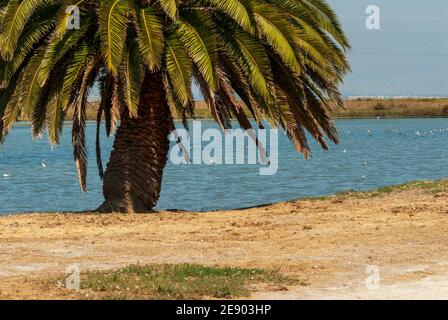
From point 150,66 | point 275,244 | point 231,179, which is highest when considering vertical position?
point 150,66

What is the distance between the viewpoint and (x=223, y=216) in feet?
60.4

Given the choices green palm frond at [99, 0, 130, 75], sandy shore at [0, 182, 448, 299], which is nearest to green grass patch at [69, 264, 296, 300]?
sandy shore at [0, 182, 448, 299]

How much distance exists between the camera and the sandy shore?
35.9 feet

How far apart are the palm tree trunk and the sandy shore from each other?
2.92 ft

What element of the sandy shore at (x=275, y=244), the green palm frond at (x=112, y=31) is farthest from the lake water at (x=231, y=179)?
the green palm frond at (x=112, y=31)

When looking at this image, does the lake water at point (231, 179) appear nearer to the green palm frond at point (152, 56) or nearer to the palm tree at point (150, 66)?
the palm tree at point (150, 66)

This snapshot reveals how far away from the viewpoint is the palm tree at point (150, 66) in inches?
681

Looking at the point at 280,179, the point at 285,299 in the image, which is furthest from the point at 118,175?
the point at 280,179

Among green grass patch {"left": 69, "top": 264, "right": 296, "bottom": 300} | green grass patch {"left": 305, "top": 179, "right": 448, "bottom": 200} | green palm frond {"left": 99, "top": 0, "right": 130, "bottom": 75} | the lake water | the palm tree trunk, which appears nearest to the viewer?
green grass patch {"left": 69, "top": 264, "right": 296, "bottom": 300}

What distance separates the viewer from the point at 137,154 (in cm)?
1922

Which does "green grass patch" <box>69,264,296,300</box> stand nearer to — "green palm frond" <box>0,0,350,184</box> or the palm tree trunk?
"green palm frond" <box>0,0,350,184</box>

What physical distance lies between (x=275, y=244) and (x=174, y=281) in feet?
12.4

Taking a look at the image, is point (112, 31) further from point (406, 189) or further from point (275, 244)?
point (406, 189)

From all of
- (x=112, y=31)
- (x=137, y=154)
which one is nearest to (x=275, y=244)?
(x=112, y=31)
